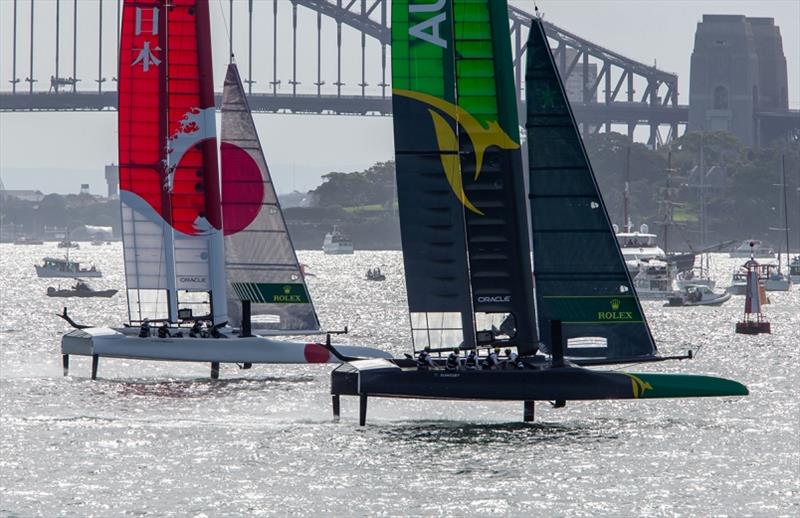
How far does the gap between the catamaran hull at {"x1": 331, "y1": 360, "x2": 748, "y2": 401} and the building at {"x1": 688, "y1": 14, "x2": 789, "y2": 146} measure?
403ft

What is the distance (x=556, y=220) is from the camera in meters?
21.3

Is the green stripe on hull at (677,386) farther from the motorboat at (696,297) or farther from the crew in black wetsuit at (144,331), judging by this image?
the motorboat at (696,297)

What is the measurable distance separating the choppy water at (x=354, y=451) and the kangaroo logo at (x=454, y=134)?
306 centimetres

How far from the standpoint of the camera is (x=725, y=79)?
141 metres

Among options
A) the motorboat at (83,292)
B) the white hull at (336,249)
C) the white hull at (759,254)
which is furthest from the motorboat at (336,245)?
the motorboat at (83,292)

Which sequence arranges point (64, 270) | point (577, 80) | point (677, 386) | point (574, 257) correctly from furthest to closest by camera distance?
point (577, 80), point (64, 270), point (574, 257), point (677, 386)

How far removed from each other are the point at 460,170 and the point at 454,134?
16.4 inches

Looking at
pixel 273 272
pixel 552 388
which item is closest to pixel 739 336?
pixel 273 272

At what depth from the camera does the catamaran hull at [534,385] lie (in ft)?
65.0

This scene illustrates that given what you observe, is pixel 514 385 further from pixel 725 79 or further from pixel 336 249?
pixel 725 79

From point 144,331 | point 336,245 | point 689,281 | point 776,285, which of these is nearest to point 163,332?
point 144,331

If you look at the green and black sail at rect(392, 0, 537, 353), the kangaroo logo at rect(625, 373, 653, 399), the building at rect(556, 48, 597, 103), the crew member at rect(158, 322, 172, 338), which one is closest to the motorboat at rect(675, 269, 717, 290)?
the crew member at rect(158, 322, 172, 338)

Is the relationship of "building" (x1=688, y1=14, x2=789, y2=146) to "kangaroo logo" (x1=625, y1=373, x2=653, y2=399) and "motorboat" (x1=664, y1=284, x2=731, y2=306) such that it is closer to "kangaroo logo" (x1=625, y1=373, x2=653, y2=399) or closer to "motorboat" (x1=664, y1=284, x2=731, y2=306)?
"motorboat" (x1=664, y1=284, x2=731, y2=306)

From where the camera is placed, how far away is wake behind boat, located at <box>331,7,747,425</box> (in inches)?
791
